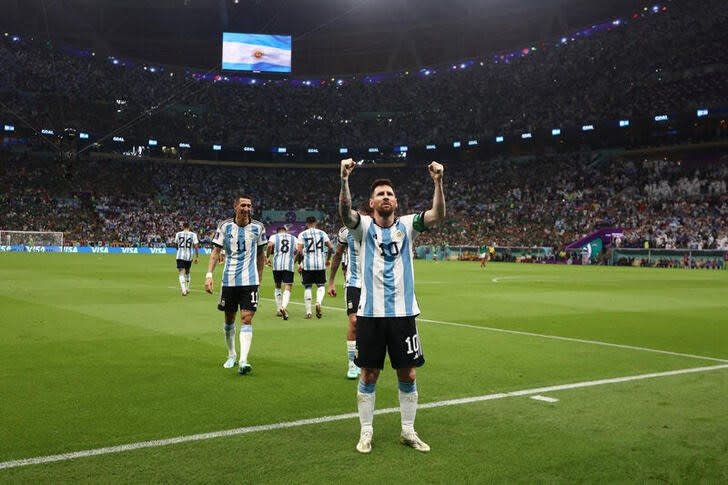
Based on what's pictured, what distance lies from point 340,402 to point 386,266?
2.03 meters

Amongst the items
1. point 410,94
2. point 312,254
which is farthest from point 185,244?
point 410,94

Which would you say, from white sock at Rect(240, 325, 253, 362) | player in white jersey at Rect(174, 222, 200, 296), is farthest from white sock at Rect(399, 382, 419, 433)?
player in white jersey at Rect(174, 222, 200, 296)

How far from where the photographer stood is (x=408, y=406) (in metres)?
5.39

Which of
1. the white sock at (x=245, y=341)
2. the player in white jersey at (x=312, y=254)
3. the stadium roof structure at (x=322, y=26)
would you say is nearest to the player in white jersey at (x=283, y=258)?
the player in white jersey at (x=312, y=254)

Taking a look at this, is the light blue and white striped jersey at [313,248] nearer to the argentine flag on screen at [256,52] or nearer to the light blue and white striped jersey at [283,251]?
the light blue and white striped jersey at [283,251]

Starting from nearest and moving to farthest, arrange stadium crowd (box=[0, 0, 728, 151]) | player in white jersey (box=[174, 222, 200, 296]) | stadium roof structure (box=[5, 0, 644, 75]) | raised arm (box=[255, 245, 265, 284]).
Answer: raised arm (box=[255, 245, 265, 284]) < player in white jersey (box=[174, 222, 200, 296]) < stadium crowd (box=[0, 0, 728, 151]) < stadium roof structure (box=[5, 0, 644, 75])

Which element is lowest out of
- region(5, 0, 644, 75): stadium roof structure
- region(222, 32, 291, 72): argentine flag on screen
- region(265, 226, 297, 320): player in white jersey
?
region(265, 226, 297, 320): player in white jersey

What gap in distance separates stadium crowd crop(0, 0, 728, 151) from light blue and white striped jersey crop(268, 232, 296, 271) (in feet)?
174

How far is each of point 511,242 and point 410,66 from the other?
35.8 m

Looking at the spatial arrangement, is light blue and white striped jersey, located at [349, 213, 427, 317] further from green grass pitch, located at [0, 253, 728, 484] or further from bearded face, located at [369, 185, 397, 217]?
green grass pitch, located at [0, 253, 728, 484]

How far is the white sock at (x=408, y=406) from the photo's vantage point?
5328 millimetres

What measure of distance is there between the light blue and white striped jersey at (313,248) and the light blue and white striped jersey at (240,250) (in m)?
5.00

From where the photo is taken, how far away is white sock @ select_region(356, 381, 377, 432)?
5301 mm

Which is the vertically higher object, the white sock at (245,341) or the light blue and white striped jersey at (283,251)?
the light blue and white striped jersey at (283,251)
